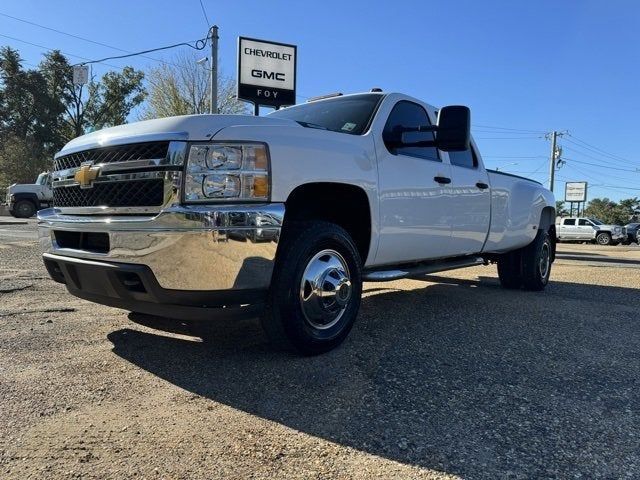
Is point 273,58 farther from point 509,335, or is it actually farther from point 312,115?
point 509,335

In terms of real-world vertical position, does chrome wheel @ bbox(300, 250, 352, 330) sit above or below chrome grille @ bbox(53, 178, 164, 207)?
below

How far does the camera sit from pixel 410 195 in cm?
428

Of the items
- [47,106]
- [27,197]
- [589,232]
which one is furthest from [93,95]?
[589,232]

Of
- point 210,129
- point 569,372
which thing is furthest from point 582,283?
point 210,129

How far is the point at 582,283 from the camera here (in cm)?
841

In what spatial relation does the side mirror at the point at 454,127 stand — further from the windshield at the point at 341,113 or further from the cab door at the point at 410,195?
the windshield at the point at 341,113

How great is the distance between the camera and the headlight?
113 inches

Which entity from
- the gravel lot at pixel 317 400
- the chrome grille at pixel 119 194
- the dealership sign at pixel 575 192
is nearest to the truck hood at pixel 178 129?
the chrome grille at pixel 119 194

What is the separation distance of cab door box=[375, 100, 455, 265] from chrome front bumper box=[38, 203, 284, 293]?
4.21 feet

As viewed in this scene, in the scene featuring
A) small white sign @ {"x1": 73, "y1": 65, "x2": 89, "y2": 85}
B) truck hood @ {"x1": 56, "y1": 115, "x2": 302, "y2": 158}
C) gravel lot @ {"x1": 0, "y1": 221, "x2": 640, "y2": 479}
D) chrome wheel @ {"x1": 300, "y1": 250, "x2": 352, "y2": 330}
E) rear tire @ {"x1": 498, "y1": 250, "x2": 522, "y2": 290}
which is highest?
small white sign @ {"x1": 73, "y1": 65, "x2": 89, "y2": 85}

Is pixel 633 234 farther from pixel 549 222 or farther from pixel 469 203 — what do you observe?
pixel 469 203

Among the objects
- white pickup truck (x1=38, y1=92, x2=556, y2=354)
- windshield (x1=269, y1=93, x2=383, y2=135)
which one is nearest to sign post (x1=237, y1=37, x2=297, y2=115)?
windshield (x1=269, y1=93, x2=383, y2=135)

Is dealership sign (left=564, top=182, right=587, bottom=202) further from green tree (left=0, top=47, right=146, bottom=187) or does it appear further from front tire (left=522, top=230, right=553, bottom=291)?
front tire (left=522, top=230, right=553, bottom=291)

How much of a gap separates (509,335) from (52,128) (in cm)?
5391
